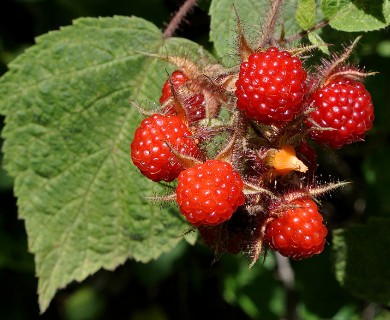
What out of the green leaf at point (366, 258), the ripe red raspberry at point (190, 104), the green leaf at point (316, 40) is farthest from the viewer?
the green leaf at point (366, 258)

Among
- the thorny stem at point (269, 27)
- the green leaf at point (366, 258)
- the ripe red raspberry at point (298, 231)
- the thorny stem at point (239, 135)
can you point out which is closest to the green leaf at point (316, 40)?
the thorny stem at point (269, 27)

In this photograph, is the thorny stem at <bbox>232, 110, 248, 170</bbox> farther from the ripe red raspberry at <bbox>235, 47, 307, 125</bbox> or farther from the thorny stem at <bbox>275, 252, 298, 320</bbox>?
the thorny stem at <bbox>275, 252, 298, 320</bbox>

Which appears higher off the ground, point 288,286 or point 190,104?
point 190,104

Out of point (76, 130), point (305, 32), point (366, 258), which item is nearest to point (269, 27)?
point (305, 32)

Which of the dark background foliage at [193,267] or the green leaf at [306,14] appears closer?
the green leaf at [306,14]

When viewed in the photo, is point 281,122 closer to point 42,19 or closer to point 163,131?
point 163,131

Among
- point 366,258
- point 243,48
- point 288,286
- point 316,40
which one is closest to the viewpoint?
point 243,48

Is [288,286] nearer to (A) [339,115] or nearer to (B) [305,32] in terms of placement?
(B) [305,32]

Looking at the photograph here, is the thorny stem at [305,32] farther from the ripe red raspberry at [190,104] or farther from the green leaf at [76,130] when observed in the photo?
the green leaf at [76,130]
